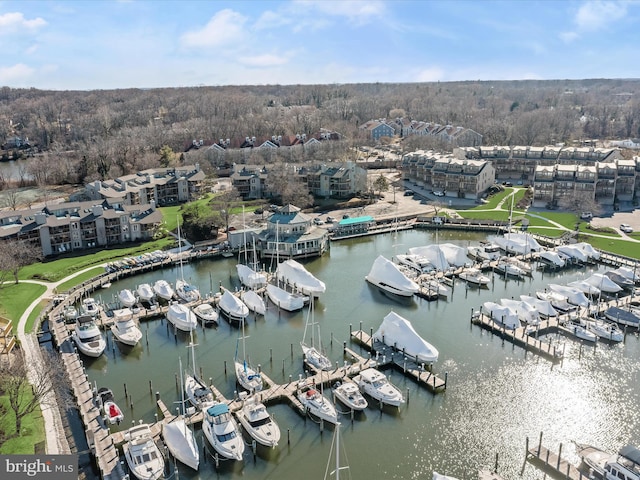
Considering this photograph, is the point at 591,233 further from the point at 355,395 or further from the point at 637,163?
the point at 355,395

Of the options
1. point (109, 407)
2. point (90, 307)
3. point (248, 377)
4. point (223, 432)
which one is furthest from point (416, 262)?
point (109, 407)

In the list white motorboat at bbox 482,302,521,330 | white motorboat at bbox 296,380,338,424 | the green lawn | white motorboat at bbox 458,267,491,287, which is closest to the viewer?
the green lawn

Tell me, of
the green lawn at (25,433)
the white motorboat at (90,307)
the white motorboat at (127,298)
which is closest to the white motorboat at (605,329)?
the white motorboat at (127,298)

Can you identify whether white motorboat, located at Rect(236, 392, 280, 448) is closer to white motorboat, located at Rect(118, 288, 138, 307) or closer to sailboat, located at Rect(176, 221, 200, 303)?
sailboat, located at Rect(176, 221, 200, 303)
